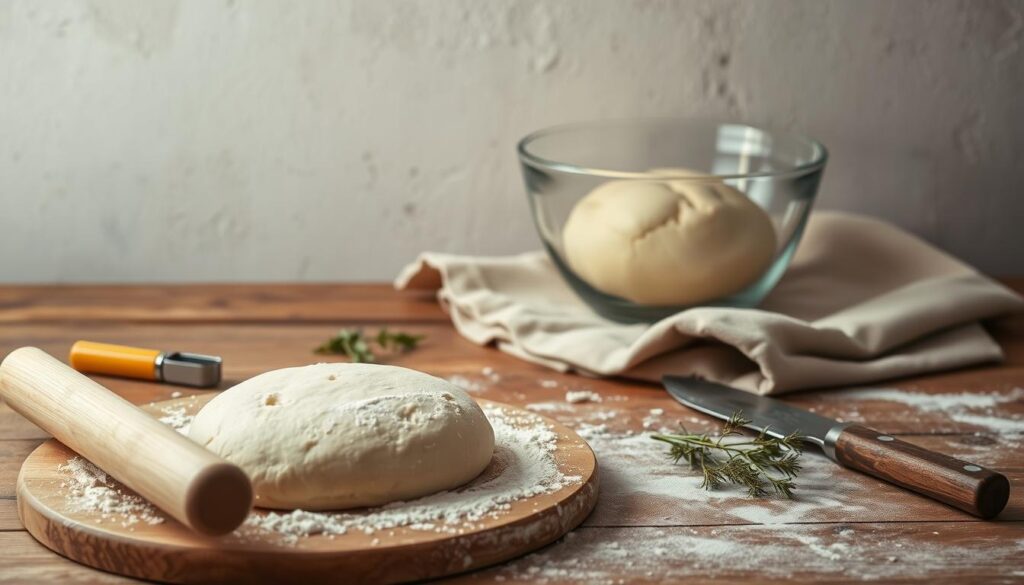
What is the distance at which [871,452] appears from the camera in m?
1.05

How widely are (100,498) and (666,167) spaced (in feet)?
3.56

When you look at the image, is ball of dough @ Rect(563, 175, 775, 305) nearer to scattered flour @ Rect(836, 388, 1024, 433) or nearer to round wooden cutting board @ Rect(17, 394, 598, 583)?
scattered flour @ Rect(836, 388, 1024, 433)

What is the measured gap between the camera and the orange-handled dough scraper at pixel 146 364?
4.33 feet

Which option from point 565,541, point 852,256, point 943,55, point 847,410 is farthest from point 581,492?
point 943,55

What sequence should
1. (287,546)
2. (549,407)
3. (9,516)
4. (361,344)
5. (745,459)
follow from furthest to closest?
(361,344)
(549,407)
(745,459)
(9,516)
(287,546)

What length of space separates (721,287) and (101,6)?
3.38 feet

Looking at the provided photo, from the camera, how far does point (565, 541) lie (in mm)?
923

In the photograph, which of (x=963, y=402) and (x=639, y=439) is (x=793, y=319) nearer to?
(x=963, y=402)

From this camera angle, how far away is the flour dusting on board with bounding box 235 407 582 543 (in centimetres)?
86

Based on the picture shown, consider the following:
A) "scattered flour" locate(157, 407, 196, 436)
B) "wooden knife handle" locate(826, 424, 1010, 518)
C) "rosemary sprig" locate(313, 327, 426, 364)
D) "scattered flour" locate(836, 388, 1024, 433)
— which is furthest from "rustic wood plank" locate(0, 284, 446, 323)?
"wooden knife handle" locate(826, 424, 1010, 518)

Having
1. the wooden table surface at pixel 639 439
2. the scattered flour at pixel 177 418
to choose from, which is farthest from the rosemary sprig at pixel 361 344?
the scattered flour at pixel 177 418

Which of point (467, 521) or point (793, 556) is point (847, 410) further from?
point (467, 521)

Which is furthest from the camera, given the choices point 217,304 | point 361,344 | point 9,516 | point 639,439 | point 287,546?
point 217,304

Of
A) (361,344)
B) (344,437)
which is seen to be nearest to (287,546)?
(344,437)
